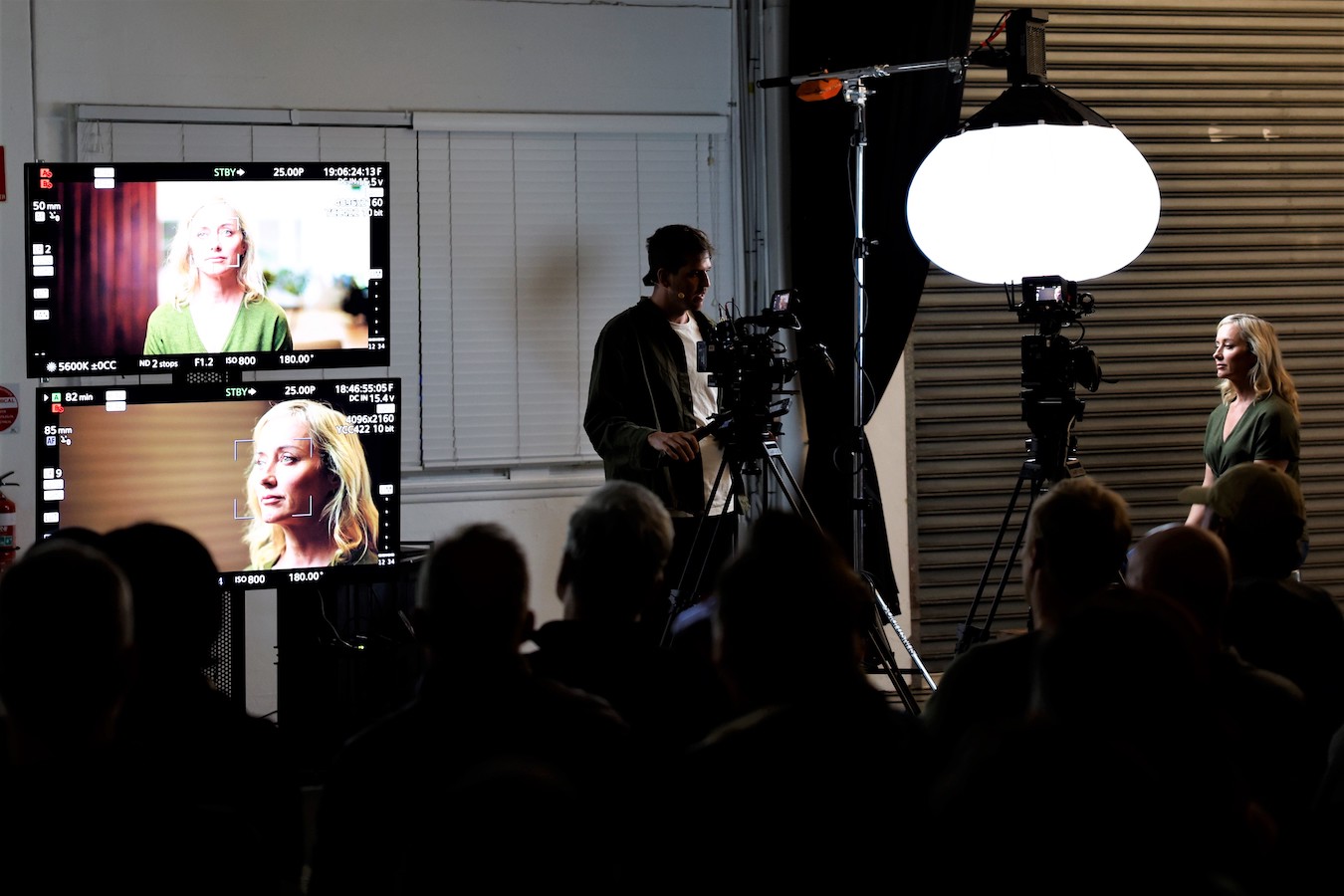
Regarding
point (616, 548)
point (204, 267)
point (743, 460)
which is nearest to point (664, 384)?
point (743, 460)

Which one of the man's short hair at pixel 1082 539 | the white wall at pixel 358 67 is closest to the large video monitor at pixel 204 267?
the white wall at pixel 358 67

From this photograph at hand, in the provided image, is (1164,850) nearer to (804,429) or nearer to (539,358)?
(804,429)

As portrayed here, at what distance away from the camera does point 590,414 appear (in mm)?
4117

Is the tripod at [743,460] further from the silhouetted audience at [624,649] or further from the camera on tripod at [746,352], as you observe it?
the silhouetted audience at [624,649]

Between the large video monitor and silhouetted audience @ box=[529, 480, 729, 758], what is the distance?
1.76m

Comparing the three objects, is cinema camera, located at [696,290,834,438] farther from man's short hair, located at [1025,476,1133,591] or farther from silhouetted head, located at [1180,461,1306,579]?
man's short hair, located at [1025,476,1133,591]

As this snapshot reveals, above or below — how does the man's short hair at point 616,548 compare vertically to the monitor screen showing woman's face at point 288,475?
below

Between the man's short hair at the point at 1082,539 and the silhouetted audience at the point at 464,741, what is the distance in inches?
36.9

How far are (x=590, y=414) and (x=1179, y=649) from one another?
2.85 m

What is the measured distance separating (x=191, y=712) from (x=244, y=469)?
6.02 ft

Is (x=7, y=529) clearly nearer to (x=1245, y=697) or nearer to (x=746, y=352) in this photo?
(x=746, y=352)

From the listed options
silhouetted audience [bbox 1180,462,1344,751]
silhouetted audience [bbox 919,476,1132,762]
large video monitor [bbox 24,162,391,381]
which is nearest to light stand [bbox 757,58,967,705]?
large video monitor [bbox 24,162,391,381]

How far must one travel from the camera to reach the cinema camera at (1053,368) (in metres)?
4.16

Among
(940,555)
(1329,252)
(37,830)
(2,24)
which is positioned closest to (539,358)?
(940,555)
